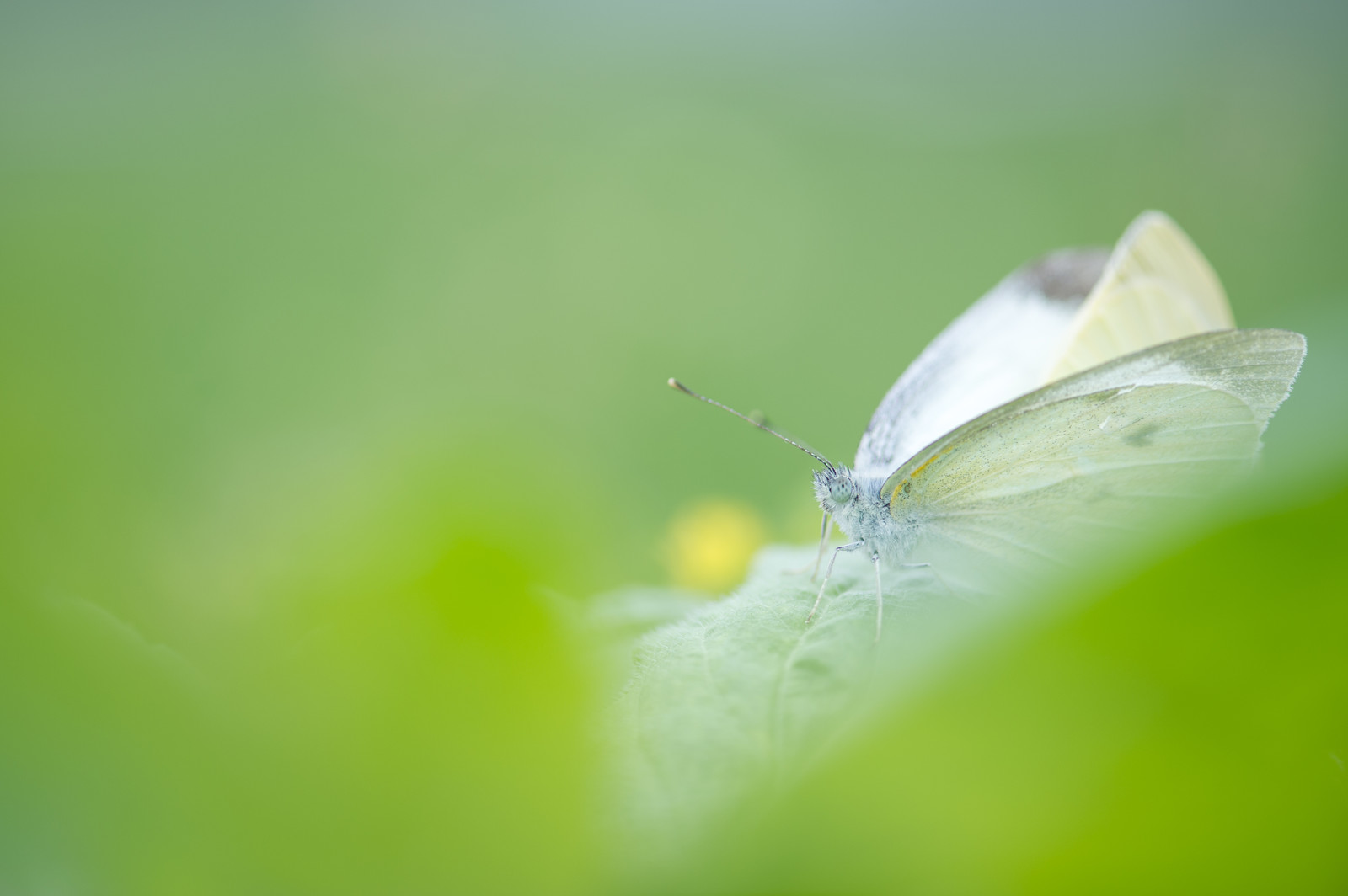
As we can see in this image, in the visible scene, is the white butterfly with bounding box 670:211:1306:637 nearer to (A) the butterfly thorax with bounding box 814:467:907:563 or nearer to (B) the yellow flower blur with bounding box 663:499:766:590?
(A) the butterfly thorax with bounding box 814:467:907:563

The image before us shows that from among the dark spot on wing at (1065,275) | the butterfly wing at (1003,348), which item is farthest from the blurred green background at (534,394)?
the dark spot on wing at (1065,275)

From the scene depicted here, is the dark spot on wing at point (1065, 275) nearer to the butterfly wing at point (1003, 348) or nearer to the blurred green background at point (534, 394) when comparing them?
the butterfly wing at point (1003, 348)

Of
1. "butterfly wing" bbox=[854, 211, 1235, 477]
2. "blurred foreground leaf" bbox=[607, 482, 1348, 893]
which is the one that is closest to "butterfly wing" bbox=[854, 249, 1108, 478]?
"butterfly wing" bbox=[854, 211, 1235, 477]

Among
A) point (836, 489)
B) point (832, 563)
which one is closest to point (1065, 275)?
point (836, 489)

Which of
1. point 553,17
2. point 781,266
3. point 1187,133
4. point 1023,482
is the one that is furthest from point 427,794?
point 553,17

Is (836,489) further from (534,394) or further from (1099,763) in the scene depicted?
(534,394)

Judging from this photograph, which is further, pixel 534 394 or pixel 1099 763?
pixel 534 394
